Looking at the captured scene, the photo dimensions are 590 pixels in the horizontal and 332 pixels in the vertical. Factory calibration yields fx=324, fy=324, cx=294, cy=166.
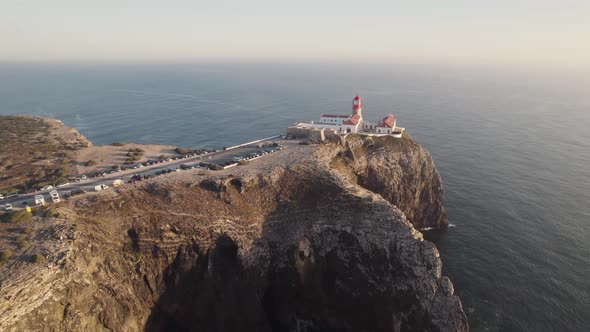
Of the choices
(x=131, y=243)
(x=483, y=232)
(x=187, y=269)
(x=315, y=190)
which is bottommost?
(x=483, y=232)

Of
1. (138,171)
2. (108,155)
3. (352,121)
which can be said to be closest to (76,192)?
(138,171)

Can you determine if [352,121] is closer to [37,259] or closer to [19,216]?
[37,259]

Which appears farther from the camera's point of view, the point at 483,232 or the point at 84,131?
the point at 84,131

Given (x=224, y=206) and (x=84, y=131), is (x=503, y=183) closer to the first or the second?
(x=224, y=206)

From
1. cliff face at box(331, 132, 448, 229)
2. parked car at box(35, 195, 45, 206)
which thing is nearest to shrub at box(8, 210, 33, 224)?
parked car at box(35, 195, 45, 206)

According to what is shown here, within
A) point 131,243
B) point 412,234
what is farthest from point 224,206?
point 412,234

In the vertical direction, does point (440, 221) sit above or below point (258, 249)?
below

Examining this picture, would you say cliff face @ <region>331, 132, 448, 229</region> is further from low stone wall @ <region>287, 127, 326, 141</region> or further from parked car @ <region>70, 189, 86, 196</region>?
parked car @ <region>70, 189, 86, 196</region>
